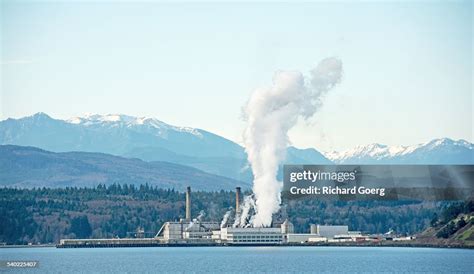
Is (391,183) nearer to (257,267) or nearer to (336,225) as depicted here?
(257,267)

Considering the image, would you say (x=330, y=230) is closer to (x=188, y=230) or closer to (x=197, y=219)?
(x=188, y=230)

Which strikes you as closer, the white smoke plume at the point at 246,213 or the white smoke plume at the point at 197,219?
the white smoke plume at the point at 246,213

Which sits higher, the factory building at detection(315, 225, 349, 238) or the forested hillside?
the forested hillside

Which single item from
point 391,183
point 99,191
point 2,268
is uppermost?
point 99,191

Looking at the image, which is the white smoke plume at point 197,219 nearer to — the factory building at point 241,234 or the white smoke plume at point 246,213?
the factory building at point 241,234

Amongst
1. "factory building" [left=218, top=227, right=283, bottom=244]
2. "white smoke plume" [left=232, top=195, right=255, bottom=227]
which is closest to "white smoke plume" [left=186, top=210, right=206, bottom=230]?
"white smoke plume" [left=232, top=195, right=255, bottom=227]

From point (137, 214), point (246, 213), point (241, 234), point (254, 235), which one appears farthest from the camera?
point (137, 214)

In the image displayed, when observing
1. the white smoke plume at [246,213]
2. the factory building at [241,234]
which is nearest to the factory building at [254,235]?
the factory building at [241,234]

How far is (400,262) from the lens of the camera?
3083 inches

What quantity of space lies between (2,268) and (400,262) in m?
28.5

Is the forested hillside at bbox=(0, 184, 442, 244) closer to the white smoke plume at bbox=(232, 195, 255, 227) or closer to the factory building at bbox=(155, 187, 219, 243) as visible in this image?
the white smoke plume at bbox=(232, 195, 255, 227)

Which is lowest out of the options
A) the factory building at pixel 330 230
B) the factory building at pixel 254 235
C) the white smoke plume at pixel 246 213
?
the factory building at pixel 254 235

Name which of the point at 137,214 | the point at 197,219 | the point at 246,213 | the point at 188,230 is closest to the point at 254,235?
the point at 246,213

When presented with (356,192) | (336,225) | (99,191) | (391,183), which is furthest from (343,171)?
(99,191)
